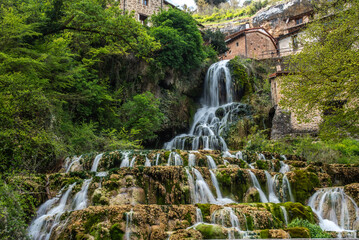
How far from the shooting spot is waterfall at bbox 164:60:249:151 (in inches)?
805

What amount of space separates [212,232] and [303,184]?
19.3 ft

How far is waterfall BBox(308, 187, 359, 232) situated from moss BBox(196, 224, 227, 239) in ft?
13.5

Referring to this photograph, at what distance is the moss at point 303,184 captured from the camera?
1108 cm

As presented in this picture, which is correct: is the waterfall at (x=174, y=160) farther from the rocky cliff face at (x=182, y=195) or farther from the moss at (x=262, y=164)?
the moss at (x=262, y=164)

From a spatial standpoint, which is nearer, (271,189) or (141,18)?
(271,189)

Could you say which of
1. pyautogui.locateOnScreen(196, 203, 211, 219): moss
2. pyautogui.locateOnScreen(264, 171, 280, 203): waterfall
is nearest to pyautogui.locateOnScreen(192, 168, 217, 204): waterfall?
pyautogui.locateOnScreen(196, 203, 211, 219): moss

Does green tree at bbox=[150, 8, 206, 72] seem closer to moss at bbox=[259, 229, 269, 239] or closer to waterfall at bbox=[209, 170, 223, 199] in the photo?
waterfall at bbox=[209, 170, 223, 199]

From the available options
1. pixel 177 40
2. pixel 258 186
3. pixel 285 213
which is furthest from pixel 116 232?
pixel 177 40

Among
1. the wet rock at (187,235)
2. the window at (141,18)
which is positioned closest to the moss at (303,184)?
the wet rock at (187,235)

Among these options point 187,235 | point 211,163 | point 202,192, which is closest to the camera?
point 187,235

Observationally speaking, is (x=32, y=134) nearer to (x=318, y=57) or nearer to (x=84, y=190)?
(x=84, y=190)

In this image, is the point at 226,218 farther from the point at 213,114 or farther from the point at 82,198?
the point at 213,114

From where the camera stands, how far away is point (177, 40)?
24312 mm

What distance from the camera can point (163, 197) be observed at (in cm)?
1042
